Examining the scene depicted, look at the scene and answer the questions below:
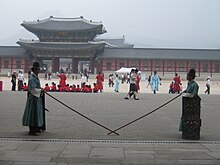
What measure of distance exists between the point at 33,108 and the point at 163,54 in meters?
50.4

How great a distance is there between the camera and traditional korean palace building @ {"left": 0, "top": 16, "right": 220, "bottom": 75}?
55500 millimetres

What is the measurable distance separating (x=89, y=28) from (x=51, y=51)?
788 cm

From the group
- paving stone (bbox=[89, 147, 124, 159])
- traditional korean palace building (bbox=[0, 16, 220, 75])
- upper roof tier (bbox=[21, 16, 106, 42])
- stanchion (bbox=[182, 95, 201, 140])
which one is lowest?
paving stone (bbox=[89, 147, 124, 159])

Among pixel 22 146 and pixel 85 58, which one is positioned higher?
pixel 85 58

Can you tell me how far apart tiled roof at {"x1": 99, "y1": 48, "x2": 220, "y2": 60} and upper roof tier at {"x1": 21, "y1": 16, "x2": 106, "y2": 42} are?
469 cm

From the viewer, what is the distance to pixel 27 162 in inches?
206

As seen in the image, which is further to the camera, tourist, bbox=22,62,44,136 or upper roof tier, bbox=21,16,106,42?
upper roof tier, bbox=21,16,106,42

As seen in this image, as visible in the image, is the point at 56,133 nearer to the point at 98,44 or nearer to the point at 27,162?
Answer: the point at 27,162

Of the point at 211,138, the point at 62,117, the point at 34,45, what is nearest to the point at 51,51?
the point at 34,45

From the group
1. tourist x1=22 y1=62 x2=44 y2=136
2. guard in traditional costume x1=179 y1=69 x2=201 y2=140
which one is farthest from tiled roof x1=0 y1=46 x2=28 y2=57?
guard in traditional costume x1=179 y1=69 x2=201 y2=140

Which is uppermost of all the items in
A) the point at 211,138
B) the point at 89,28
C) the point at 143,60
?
the point at 89,28

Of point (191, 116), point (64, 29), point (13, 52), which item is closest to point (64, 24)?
point (64, 29)

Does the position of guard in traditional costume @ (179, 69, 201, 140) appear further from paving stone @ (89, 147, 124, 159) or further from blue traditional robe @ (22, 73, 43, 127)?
blue traditional robe @ (22, 73, 43, 127)

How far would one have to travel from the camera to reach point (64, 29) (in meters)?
55.7
